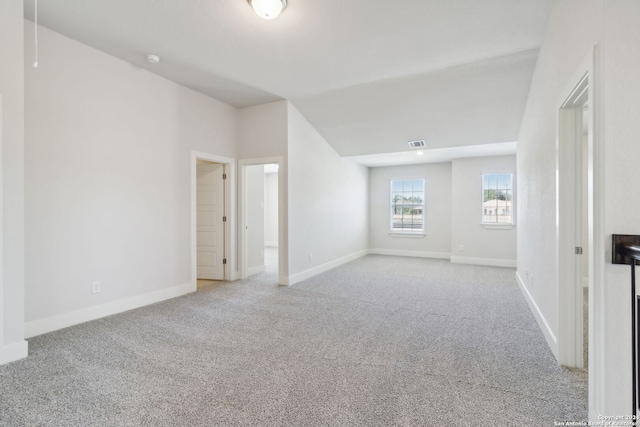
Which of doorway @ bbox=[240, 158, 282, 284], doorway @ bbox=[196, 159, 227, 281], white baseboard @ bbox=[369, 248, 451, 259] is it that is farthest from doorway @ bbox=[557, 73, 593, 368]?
white baseboard @ bbox=[369, 248, 451, 259]

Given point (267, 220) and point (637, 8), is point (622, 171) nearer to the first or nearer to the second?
point (637, 8)

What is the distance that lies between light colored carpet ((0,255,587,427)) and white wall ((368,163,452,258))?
3783mm

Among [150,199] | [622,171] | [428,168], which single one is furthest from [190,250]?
[428,168]

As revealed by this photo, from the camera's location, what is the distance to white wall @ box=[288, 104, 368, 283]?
4.83 metres

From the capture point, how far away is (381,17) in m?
2.66

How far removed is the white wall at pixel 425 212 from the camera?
7.39m

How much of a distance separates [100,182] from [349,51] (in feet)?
9.95

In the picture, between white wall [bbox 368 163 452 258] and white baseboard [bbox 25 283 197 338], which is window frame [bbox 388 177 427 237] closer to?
white wall [bbox 368 163 452 258]

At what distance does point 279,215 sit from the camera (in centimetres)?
471

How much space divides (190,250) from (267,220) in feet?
20.6

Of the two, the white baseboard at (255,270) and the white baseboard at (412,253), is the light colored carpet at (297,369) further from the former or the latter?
the white baseboard at (412,253)

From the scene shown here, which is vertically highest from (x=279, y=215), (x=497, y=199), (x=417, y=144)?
(x=417, y=144)

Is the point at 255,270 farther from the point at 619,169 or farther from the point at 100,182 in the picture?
the point at 619,169

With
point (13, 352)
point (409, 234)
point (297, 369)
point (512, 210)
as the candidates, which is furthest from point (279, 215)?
point (512, 210)
